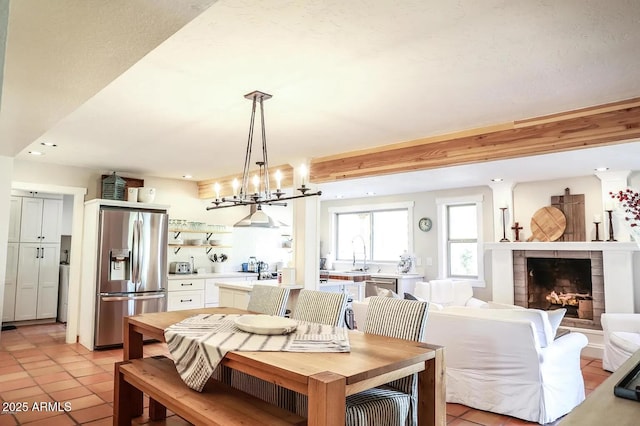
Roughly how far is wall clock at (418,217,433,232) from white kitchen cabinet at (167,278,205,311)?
12.4 feet

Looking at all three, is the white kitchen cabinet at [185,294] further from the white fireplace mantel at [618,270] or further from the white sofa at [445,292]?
the white fireplace mantel at [618,270]

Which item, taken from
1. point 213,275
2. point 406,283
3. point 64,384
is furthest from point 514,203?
point 64,384

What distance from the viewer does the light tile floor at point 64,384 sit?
3186mm

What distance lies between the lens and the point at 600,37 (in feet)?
6.65

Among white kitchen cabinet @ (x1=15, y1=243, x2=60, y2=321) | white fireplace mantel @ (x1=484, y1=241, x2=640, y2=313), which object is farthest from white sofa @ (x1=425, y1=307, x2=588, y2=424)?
white kitchen cabinet @ (x1=15, y1=243, x2=60, y2=321)

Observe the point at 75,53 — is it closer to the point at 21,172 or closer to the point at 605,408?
the point at 605,408

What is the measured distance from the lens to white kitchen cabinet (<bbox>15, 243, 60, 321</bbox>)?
657 cm

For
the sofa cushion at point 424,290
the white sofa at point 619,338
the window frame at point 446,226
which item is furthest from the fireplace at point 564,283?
the sofa cushion at point 424,290

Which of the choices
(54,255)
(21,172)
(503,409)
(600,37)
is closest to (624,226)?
(503,409)

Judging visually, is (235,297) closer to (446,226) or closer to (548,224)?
(446,226)

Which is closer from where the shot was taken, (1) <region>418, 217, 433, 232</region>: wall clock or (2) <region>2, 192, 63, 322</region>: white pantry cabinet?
(2) <region>2, 192, 63, 322</region>: white pantry cabinet

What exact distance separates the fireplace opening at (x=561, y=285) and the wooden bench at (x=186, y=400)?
5.14 m

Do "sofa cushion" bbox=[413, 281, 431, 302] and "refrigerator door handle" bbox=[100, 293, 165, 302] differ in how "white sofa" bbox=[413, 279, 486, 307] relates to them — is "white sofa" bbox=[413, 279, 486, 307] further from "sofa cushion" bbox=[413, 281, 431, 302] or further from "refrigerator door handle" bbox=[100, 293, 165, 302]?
"refrigerator door handle" bbox=[100, 293, 165, 302]

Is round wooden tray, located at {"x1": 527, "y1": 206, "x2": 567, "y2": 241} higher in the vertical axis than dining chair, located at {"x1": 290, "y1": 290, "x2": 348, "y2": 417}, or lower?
higher
